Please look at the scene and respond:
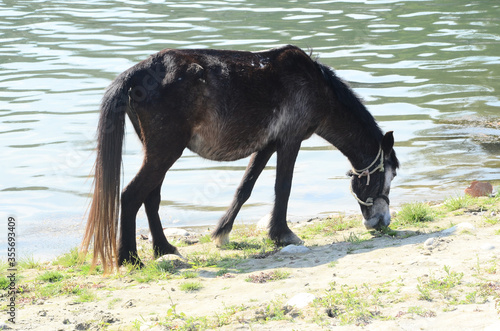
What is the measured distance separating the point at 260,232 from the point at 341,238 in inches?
40.7

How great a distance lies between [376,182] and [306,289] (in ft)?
8.29

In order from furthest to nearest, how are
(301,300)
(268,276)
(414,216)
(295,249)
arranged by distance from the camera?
(414,216)
(295,249)
(268,276)
(301,300)

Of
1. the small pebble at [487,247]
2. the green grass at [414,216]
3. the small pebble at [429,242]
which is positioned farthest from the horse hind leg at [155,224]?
the small pebble at [487,247]

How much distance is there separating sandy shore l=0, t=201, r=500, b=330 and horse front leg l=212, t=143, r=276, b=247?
31 centimetres

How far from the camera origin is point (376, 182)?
7.16 meters

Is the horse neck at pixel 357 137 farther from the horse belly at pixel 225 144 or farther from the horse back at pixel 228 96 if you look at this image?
the horse belly at pixel 225 144

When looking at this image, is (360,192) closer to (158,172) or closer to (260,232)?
(260,232)

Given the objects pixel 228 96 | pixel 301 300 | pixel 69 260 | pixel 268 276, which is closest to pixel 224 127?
pixel 228 96

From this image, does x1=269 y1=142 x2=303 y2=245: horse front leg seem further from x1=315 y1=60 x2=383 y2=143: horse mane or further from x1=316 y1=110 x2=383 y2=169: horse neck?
x1=315 y1=60 x2=383 y2=143: horse mane

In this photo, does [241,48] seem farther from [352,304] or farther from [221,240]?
[352,304]

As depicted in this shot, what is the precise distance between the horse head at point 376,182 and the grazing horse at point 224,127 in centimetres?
1

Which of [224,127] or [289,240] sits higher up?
[224,127]

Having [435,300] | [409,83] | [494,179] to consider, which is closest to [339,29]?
[409,83]

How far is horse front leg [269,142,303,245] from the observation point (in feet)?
22.2
